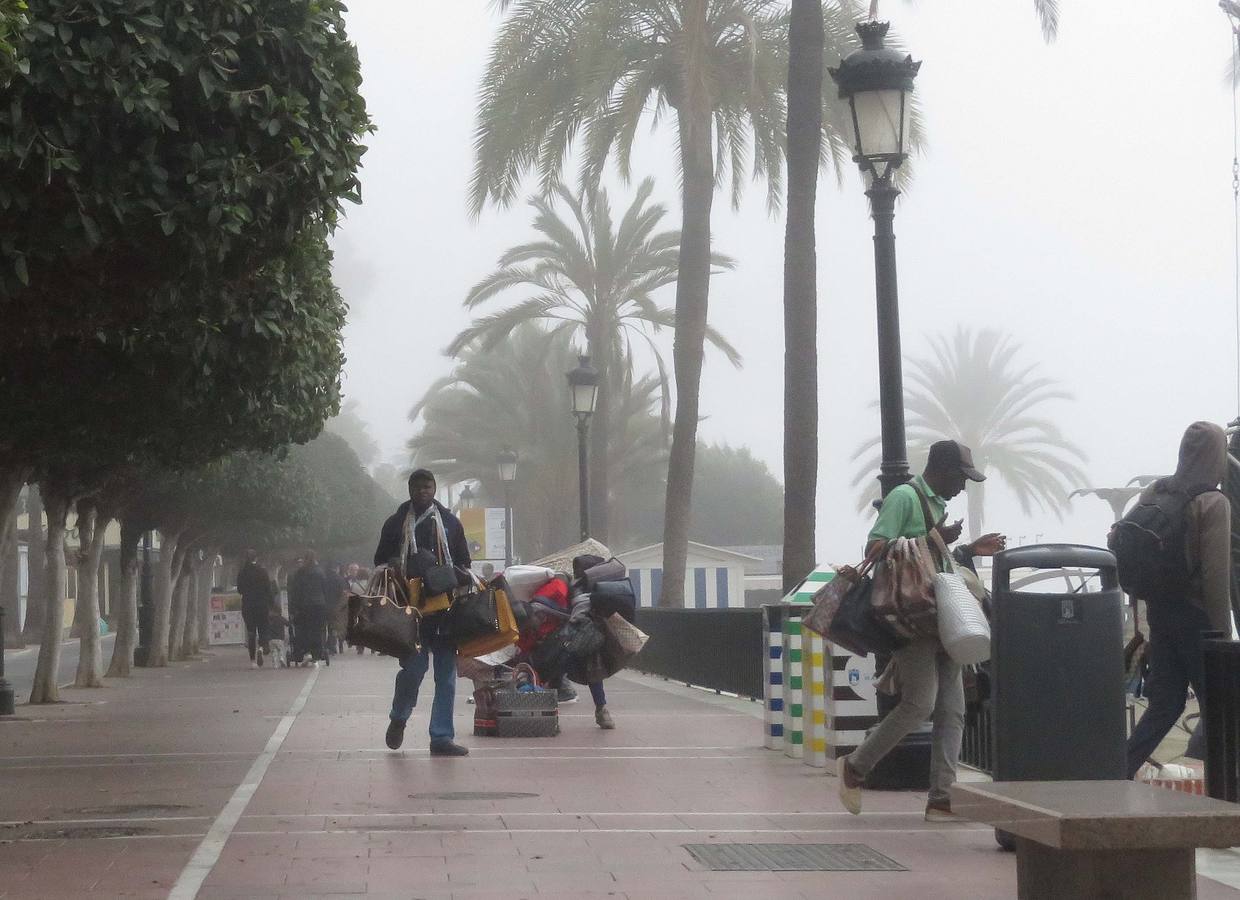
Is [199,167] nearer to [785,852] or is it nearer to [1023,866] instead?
[785,852]

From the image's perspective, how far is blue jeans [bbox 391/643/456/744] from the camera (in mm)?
12797

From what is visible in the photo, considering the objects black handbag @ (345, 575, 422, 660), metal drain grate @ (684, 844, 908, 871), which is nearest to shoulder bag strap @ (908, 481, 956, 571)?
metal drain grate @ (684, 844, 908, 871)

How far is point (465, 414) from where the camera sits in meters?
56.8

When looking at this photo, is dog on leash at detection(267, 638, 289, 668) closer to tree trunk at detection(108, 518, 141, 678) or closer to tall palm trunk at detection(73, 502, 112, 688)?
tree trunk at detection(108, 518, 141, 678)

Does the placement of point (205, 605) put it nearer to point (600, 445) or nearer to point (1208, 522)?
point (600, 445)

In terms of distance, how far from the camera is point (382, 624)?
12.3m

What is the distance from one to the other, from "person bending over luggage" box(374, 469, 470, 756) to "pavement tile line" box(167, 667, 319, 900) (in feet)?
3.89

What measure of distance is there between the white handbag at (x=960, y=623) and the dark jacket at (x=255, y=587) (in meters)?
25.5

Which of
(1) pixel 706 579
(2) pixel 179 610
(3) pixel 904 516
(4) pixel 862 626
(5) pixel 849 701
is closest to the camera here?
(4) pixel 862 626

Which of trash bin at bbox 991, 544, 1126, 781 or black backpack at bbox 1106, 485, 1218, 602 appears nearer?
trash bin at bbox 991, 544, 1126, 781

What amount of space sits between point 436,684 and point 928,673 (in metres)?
5.11

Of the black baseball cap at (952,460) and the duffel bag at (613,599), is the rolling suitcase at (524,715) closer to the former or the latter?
the duffel bag at (613,599)

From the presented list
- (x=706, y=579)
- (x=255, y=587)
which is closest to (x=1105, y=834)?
(x=255, y=587)

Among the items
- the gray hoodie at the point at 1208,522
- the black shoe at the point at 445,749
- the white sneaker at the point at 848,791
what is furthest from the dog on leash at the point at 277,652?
the gray hoodie at the point at 1208,522
